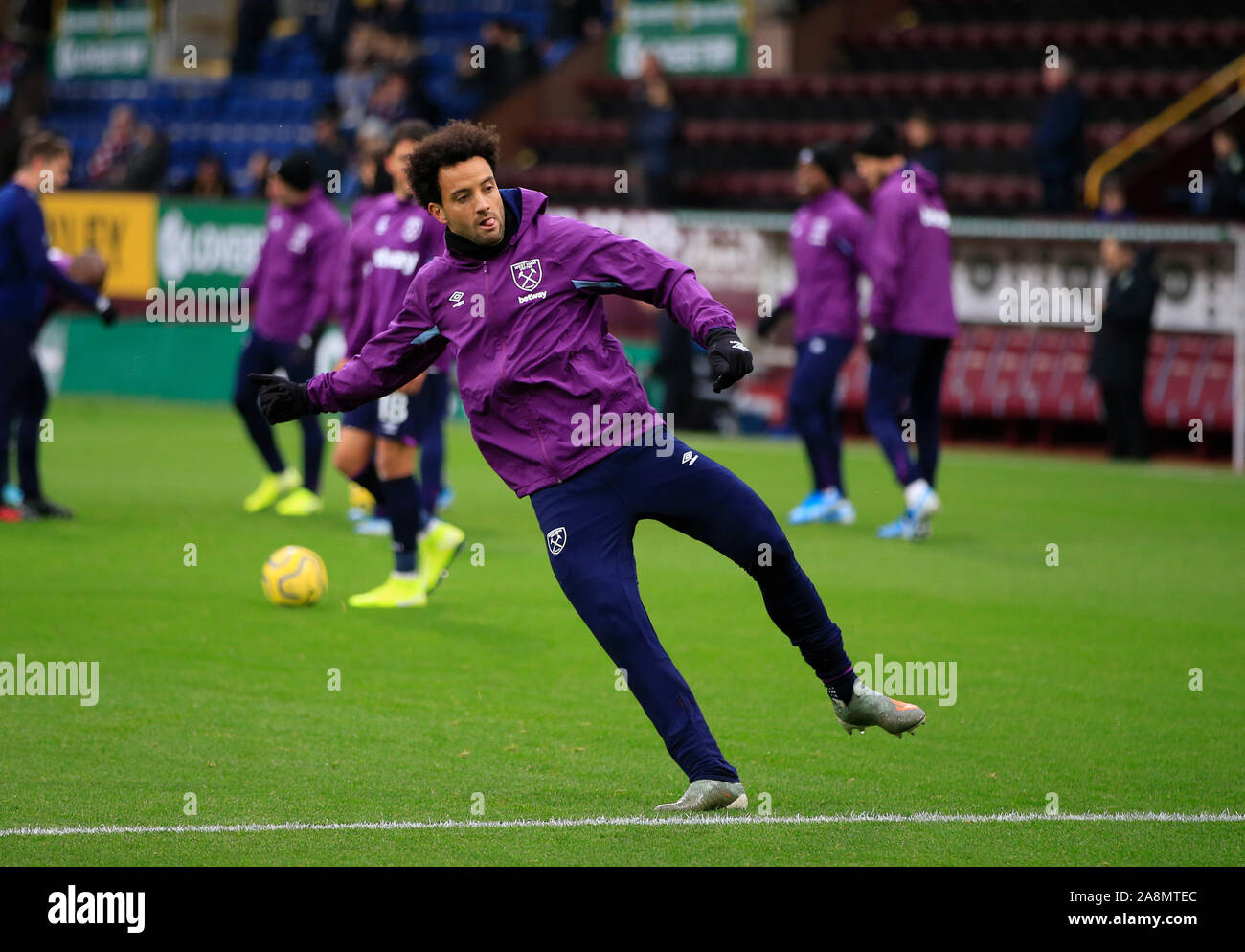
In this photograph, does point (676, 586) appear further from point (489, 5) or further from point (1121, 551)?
point (489, 5)

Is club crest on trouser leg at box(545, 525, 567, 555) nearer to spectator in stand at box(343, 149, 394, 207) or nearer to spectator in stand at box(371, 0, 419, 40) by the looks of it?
spectator in stand at box(343, 149, 394, 207)

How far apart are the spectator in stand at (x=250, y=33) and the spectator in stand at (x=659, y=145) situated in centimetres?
1056

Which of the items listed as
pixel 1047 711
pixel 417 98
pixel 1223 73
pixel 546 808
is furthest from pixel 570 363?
pixel 417 98

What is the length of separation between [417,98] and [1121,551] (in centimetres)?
1451

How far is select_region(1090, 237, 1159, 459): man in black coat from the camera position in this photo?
56.5ft

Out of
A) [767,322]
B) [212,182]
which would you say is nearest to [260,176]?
[212,182]

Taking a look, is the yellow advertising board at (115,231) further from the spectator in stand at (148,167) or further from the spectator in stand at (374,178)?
the spectator in stand at (374,178)

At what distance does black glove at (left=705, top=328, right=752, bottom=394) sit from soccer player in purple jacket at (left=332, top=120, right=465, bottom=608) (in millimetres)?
3819

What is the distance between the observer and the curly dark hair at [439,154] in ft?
18.7

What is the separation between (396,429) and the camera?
9.48 m

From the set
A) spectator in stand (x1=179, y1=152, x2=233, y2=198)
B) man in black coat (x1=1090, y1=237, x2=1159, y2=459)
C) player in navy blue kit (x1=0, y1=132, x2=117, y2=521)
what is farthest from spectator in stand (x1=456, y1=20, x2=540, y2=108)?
player in navy blue kit (x1=0, y1=132, x2=117, y2=521)

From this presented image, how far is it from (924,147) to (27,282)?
34.1 ft

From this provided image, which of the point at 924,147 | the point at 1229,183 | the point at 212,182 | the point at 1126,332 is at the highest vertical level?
the point at 212,182

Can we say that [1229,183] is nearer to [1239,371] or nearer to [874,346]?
[1239,371]
